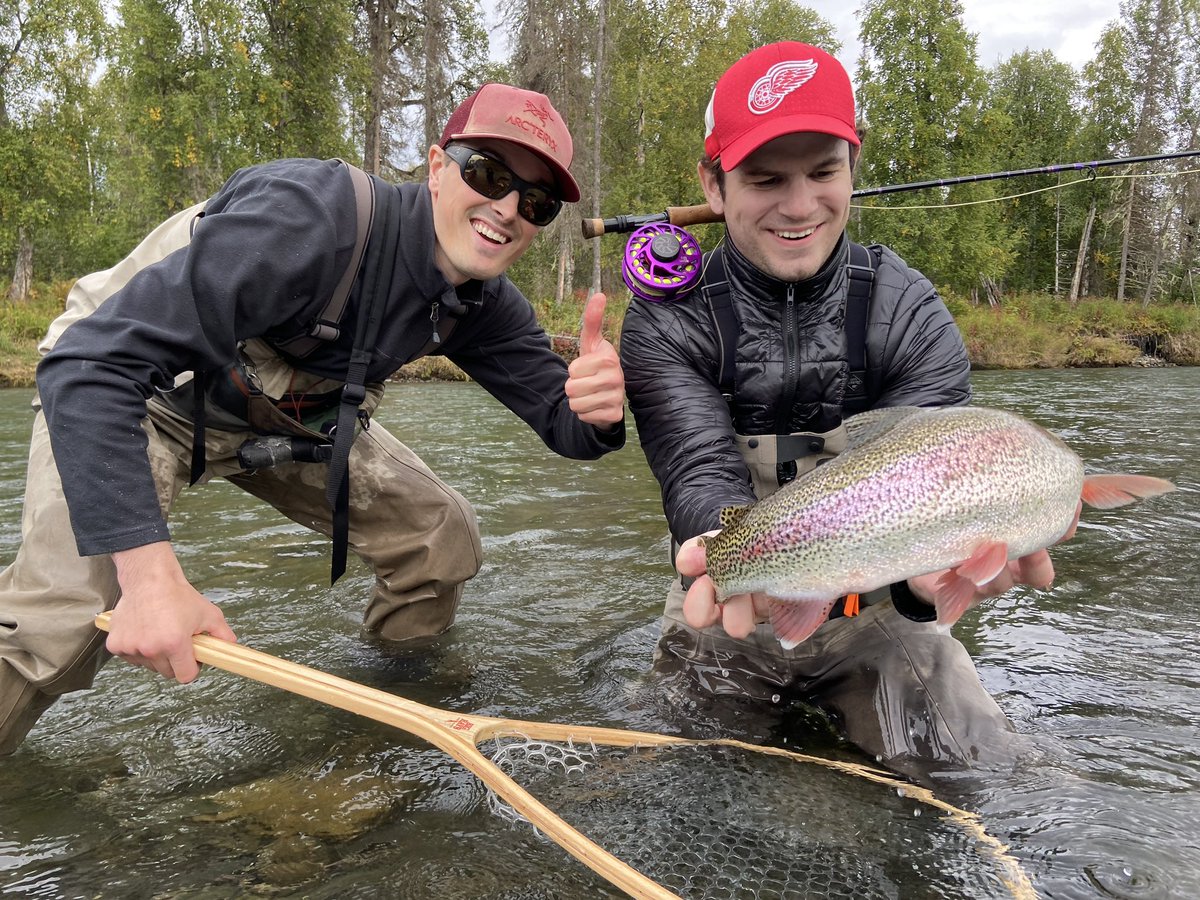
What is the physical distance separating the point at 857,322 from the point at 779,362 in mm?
350

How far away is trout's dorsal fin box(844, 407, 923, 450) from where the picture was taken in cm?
255

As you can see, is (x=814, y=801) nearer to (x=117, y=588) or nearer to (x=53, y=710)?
(x=117, y=588)

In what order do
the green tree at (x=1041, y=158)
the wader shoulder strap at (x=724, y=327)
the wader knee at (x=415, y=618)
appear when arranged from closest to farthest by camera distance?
the wader shoulder strap at (x=724, y=327) → the wader knee at (x=415, y=618) → the green tree at (x=1041, y=158)

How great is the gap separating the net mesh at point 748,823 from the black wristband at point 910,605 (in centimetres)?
59

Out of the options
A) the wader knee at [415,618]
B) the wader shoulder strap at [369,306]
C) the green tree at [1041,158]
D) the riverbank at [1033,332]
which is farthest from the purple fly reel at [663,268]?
the green tree at [1041,158]

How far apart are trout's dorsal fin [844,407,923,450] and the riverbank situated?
2035 centimetres

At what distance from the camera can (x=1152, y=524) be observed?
6621mm

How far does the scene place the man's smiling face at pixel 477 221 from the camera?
345cm

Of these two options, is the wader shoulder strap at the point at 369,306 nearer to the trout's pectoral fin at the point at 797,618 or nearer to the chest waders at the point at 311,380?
the chest waders at the point at 311,380

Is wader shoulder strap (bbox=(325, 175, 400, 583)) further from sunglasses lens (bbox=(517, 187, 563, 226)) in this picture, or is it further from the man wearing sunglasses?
sunglasses lens (bbox=(517, 187, 563, 226))

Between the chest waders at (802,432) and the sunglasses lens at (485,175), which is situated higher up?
the sunglasses lens at (485,175)

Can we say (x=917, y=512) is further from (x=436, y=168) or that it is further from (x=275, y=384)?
(x=275, y=384)

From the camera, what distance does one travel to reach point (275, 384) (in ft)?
11.5

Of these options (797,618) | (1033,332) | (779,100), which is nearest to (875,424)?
(797,618)
